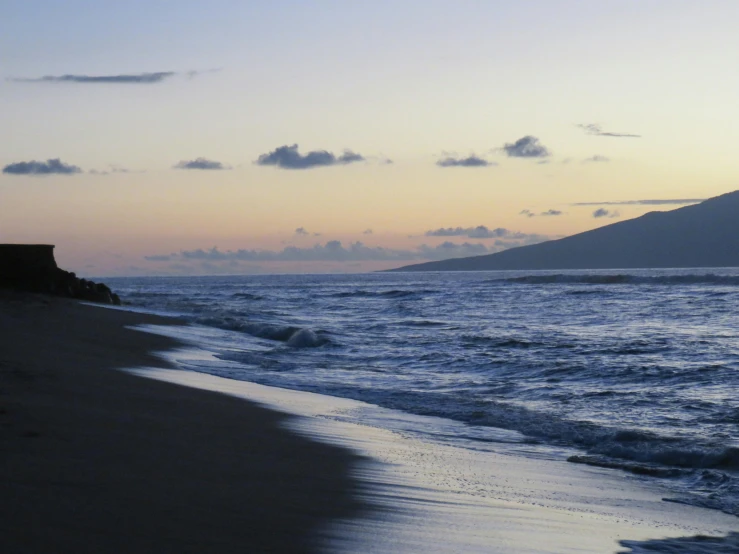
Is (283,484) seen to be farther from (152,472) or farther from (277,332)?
(277,332)

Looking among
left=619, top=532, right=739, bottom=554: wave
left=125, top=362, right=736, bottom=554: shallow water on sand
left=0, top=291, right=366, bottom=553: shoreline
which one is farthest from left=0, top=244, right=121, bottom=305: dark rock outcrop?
left=619, top=532, right=739, bottom=554: wave

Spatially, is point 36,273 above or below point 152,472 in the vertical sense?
above

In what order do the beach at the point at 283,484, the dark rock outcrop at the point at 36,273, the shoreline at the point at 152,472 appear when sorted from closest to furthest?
1. the shoreline at the point at 152,472
2. the beach at the point at 283,484
3. the dark rock outcrop at the point at 36,273

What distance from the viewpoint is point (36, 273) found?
37781 millimetres

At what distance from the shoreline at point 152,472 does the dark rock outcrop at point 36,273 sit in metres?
28.1

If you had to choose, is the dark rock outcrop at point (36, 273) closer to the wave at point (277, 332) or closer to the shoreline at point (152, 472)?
the wave at point (277, 332)

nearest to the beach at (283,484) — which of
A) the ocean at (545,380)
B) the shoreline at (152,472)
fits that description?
the shoreline at (152,472)

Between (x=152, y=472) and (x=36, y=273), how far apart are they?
A: 34826 millimetres

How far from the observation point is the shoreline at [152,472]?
4.43 metres

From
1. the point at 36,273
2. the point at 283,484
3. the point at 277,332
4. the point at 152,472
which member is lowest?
the point at 277,332

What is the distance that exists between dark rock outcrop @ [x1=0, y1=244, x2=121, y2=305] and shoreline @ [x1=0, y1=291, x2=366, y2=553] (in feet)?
92.3

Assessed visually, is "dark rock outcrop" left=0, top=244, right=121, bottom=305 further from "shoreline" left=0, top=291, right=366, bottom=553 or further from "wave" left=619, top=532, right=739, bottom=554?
"wave" left=619, top=532, right=739, bottom=554

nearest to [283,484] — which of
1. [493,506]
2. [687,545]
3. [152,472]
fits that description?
[152,472]

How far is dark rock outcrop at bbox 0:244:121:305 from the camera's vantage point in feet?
121
